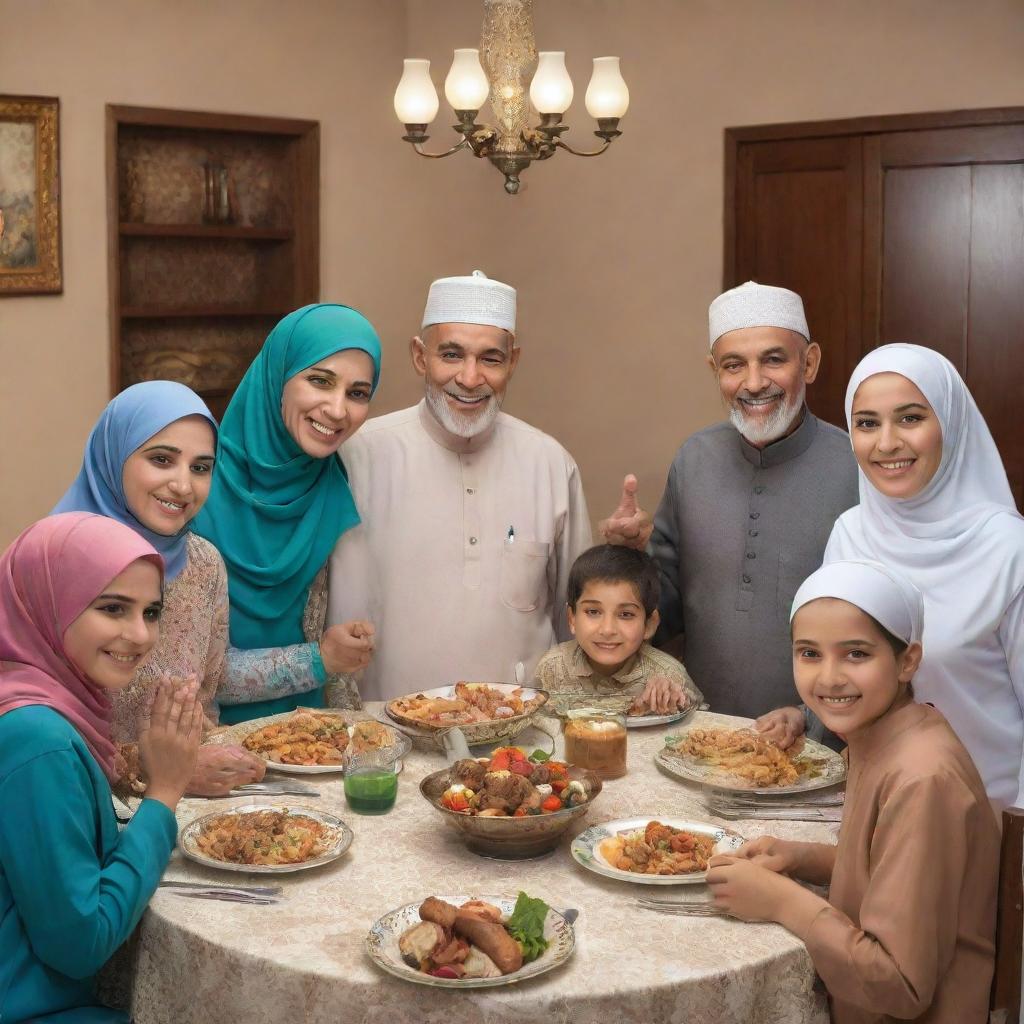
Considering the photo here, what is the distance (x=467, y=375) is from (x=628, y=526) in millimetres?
546

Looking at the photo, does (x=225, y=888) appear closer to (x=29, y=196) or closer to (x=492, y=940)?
(x=492, y=940)

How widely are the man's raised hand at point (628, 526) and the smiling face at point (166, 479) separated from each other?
3.08 feet

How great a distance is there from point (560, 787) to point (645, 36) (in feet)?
16.4

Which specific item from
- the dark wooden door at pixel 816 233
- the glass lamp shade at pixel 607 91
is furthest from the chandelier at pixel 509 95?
the dark wooden door at pixel 816 233

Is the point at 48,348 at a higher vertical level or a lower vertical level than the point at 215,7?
lower

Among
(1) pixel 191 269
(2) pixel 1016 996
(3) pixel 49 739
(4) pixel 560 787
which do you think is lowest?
(2) pixel 1016 996

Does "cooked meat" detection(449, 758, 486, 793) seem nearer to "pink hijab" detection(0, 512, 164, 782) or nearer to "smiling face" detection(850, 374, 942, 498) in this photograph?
"pink hijab" detection(0, 512, 164, 782)

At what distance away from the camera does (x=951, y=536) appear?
2559mm

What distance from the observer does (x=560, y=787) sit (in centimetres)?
215

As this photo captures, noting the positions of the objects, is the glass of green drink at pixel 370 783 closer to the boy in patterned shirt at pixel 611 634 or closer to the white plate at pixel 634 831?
the white plate at pixel 634 831

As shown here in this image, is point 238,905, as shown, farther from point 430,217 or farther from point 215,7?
point 430,217

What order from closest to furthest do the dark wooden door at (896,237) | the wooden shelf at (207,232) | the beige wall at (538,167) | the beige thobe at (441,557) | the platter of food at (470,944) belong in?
the platter of food at (470,944), the beige thobe at (441,557), the beige wall at (538,167), the dark wooden door at (896,237), the wooden shelf at (207,232)

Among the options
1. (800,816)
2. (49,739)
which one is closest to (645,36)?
(800,816)

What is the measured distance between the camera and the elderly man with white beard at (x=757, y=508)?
3152 mm
